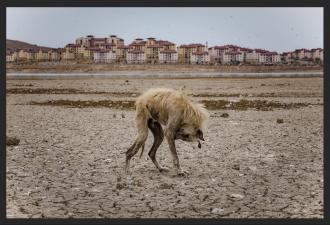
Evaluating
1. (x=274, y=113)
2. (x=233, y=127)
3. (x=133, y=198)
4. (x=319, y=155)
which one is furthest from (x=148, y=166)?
(x=274, y=113)

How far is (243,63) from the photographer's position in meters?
100

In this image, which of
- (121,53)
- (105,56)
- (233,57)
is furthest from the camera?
(121,53)

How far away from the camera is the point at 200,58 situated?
105 meters

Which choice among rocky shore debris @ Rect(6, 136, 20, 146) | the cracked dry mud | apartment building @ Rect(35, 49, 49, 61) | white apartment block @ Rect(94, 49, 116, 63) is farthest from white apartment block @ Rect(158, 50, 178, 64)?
rocky shore debris @ Rect(6, 136, 20, 146)

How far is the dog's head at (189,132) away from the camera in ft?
34.1

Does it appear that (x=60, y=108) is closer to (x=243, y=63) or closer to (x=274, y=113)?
(x=274, y=113)


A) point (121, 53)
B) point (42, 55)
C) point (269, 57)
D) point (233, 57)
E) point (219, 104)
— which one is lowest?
point (219, 104)

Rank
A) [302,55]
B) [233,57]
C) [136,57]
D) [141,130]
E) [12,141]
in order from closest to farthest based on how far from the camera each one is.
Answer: [141,130], [12,141], [302,55], [233,57], [136,57]

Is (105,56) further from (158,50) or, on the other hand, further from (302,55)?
(302,55)

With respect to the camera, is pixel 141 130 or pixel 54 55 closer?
pixel 141 130

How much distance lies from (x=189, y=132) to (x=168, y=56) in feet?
320

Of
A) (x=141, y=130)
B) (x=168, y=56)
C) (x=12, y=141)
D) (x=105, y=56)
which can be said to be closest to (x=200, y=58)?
(x=168, y=56)

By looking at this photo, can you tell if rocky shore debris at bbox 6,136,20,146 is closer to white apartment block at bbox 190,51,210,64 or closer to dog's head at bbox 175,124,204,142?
dog's head at bbox 175,124,204,142

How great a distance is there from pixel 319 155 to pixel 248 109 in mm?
12054
